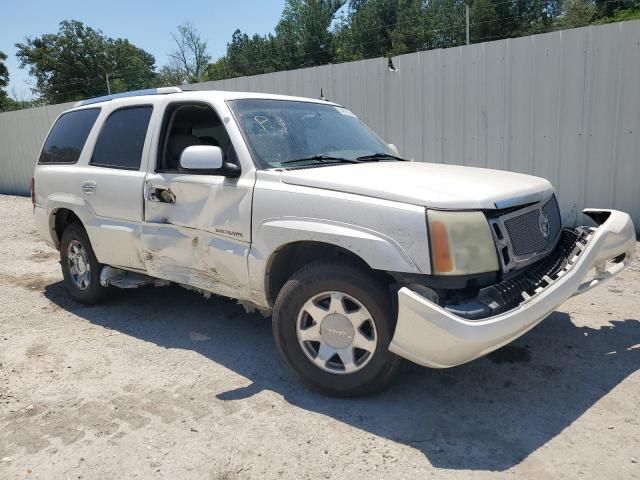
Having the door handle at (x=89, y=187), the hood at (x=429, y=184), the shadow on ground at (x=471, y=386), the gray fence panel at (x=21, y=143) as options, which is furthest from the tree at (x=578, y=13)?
the door handle at (x=89, y=187)

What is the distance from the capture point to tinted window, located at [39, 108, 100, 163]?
5.09 meters

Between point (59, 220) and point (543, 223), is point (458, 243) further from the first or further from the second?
point (59, 220)

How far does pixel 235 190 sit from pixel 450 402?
1.95 meters

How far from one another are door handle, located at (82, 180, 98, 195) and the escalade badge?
3.68 m

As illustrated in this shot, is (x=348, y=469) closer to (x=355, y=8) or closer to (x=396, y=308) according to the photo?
(x=396, y=308)

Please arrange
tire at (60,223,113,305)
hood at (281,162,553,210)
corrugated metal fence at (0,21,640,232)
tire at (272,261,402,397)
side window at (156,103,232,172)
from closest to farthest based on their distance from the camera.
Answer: hood at (281,162,553,210) < tire at (272,261,402,397) < side window at (156,103,232,172) < tire at (60,223,113,305) < corrugated metal fence at (0,21,640,232)

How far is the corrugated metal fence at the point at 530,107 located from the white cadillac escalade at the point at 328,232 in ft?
10.8

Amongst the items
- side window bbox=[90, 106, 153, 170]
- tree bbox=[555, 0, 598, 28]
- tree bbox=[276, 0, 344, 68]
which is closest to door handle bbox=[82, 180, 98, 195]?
side window bbox=[90, 106, 153, 170]

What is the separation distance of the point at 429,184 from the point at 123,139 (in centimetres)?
290

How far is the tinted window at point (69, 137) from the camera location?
509 centimetres

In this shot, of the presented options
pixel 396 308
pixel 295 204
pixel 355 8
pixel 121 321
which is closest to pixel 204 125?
pixel 295 204

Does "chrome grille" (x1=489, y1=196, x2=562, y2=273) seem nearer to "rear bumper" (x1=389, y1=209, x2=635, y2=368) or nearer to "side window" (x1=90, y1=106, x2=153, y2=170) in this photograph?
"rear bumper" (x1=389, y1=209, x2=635, y2=368)

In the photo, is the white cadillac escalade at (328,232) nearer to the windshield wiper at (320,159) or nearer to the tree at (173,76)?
the windshield wiper at (320,159)

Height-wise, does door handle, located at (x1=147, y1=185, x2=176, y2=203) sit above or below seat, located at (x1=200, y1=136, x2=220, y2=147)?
below
